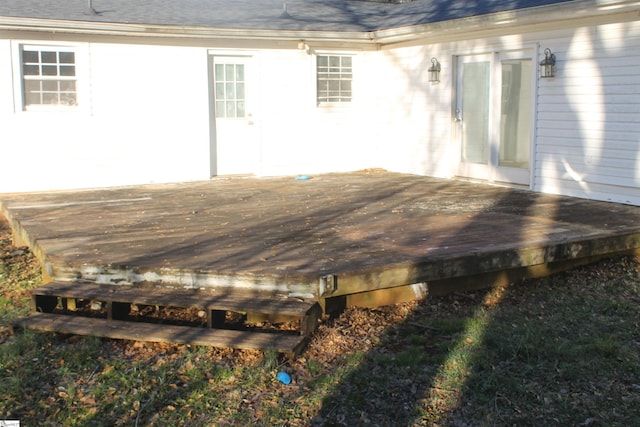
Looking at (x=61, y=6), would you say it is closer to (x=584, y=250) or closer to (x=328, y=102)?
(x=328, y=102)

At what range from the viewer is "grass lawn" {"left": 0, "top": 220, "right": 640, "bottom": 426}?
380cm

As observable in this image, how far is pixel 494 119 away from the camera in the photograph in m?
10.3

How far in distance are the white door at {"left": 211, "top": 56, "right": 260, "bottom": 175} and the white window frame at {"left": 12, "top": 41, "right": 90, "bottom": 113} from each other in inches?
82.5

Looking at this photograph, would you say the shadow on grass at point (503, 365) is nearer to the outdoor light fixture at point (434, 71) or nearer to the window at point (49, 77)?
the outdoor light fixture at point (434, 71)

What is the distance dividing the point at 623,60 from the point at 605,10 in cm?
66

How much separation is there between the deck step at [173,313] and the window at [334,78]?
7.74m

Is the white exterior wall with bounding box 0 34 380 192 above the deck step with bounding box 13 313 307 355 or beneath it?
above

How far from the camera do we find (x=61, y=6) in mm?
10922

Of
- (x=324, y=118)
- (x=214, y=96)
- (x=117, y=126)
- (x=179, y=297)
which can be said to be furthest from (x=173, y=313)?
(x=324, y=118)

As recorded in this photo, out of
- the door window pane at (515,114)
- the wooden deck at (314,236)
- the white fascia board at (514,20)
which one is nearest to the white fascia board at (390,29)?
the white fascia board at (514,20)

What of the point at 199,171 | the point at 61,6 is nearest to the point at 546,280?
the point at 199,171

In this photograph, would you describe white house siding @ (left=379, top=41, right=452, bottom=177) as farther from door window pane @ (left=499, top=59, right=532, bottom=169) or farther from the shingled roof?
door window pane @ (left=499, top=59, right=532, bottom=169)

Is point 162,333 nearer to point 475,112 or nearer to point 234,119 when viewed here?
point 475,112

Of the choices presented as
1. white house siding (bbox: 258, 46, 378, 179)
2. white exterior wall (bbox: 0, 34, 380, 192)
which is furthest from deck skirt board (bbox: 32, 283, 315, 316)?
white house siding (bbox: 258, 46, 378, 179)
